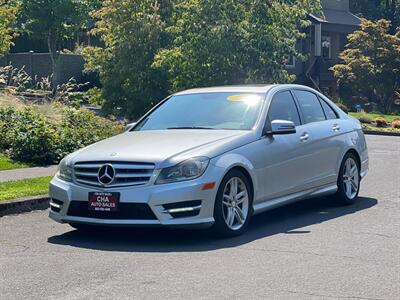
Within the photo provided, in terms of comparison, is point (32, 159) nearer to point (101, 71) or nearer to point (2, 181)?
point (2, 181)

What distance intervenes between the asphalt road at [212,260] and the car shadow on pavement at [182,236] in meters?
0.01

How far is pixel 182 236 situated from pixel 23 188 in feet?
11.7

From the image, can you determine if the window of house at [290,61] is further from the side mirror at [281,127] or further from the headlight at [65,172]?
the headlight at [65,172]

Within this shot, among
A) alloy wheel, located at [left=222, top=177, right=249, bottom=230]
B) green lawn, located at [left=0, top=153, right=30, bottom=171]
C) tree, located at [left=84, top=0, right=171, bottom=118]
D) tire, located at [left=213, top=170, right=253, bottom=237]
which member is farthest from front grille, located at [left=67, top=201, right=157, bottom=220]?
tree, located at [left=84, top=0, right=171, bottom=118]

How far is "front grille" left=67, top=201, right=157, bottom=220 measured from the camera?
26.7ft

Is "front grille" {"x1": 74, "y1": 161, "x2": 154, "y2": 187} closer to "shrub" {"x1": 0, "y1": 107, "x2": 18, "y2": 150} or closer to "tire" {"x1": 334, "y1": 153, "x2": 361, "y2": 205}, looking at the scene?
"tire" {"x1": 334, "y1": 153, "x2": 361, "y2": 205}

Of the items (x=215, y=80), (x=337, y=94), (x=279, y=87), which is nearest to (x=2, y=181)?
(x=279, y=87)

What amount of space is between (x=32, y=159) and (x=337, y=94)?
29.1 meters

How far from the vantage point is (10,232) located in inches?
361

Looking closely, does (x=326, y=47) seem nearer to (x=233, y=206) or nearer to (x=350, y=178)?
(x=350, y=178)

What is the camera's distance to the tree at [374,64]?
3816 cm

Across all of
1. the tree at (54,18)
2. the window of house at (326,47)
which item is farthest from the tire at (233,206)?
the window of house at (326,47)

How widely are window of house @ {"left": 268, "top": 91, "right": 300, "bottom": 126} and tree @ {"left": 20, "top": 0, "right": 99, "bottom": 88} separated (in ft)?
87.2

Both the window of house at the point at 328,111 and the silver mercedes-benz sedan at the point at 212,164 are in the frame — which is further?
the window of house at the point at 328,111
